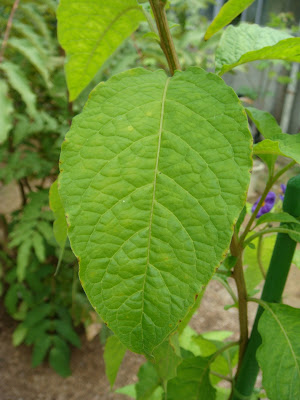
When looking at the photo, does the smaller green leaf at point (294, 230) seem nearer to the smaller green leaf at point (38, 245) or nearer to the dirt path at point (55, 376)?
the smaller green leaf at point (38, 245)

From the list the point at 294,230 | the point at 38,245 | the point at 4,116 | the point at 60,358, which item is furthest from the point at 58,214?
the point at 60,358

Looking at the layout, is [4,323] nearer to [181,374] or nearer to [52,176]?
[52,176]

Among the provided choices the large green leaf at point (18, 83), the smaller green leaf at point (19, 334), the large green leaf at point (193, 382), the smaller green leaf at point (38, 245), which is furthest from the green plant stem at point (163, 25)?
the smaller green leaf at point (19, 334)

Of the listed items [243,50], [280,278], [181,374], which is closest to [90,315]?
[181,374]

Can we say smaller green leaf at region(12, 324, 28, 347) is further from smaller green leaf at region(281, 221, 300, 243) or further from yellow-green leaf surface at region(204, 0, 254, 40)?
yellow-green leaf surface at region(204, 0, 254, 40)

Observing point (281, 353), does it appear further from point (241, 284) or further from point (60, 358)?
point (60, 358)

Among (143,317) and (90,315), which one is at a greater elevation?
(143,317)
